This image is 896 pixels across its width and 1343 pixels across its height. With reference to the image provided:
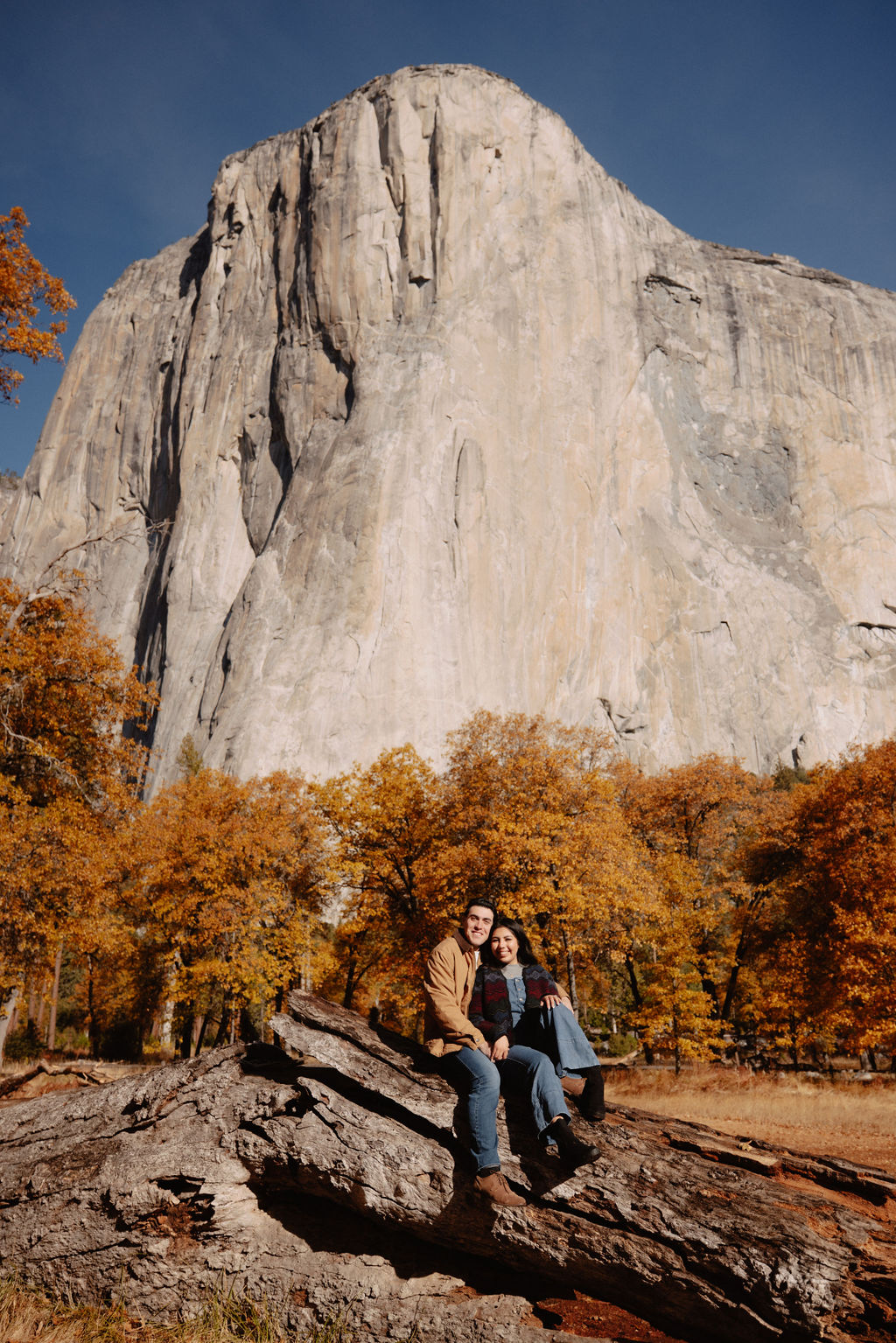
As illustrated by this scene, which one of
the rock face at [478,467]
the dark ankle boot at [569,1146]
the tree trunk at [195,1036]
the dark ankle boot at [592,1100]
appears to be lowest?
the tree trunk at [195,1036]

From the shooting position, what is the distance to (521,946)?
5.71 metres

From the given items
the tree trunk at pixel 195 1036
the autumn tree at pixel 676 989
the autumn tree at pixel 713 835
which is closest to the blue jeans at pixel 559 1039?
the autumn tree at pixel 676 989

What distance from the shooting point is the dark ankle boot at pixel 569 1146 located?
4664mm

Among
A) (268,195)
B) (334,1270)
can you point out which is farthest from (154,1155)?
(268,195)

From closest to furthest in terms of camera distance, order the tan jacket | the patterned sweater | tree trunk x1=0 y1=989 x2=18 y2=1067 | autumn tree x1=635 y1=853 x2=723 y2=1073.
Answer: the tan jacket, the patterned sweater, tree trunk x1=0 y1=989 x2=18 y2=1067, autumn tree x1=635 y1=853 x2=723 y2=1073

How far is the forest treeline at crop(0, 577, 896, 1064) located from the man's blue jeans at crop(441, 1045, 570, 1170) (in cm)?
977

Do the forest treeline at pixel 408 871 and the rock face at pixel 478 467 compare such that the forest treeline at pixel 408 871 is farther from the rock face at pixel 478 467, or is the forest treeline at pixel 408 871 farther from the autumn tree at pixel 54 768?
the rock face at pixel 478 467

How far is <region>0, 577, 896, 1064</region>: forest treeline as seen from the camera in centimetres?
1387

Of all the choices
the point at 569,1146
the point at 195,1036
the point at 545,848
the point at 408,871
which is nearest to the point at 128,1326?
the point at 569,1146

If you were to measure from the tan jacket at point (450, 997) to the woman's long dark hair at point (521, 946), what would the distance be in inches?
6.3

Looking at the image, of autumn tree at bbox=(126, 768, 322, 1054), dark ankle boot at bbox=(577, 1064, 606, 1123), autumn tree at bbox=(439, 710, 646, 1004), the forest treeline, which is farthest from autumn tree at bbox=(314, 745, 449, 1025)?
dark ankle boot at bbox=(577, 1064, 606, 1123)

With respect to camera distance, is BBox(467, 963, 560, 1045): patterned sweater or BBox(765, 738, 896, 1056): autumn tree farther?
BBox(765, 738, 896, 1056): autumn tree

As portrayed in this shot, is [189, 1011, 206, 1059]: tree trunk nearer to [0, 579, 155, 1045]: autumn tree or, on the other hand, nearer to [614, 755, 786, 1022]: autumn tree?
[0, 579, 155, 1045]: autumn tree

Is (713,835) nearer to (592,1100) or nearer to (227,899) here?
(227,899)
